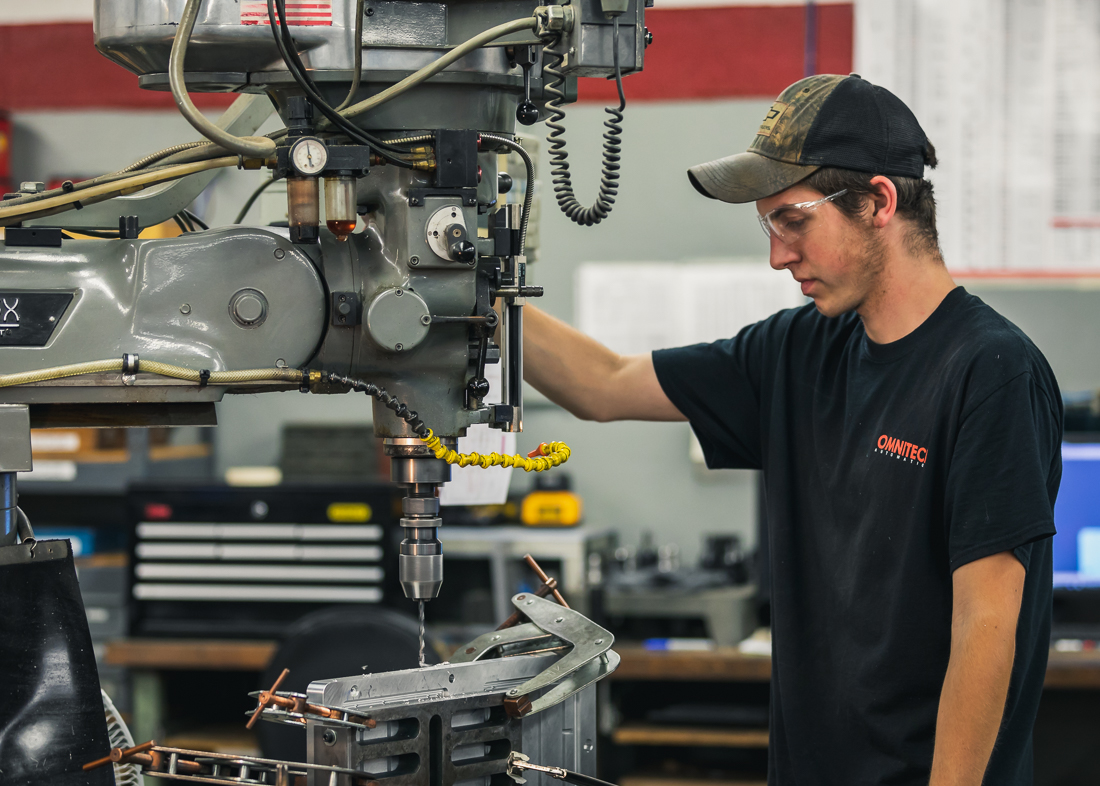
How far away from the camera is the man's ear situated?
1.34m

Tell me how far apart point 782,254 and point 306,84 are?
0.64 metres

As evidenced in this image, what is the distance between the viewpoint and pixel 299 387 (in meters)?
1.06

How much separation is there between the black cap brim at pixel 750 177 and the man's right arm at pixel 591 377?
312mm

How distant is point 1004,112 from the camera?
307cm

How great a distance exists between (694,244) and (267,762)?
2.52 metres

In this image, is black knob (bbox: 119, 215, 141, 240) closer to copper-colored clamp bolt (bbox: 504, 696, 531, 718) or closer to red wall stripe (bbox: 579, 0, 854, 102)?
copper-colored clamp bolt (bbox: 504, 696, 531, 718)

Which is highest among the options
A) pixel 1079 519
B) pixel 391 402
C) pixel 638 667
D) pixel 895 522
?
pixel 391 402

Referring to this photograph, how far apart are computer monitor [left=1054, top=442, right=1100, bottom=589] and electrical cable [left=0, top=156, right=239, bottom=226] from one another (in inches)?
93.0

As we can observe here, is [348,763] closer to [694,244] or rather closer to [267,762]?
[267,762]

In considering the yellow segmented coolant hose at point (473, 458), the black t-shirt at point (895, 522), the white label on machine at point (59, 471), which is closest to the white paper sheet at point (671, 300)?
the white label on machine at point (59, 471)

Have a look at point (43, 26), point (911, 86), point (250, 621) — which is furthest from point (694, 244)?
point (43, 26)

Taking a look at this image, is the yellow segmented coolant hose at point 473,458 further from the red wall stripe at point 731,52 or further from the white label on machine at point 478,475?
the red wall stripe at point 731,52

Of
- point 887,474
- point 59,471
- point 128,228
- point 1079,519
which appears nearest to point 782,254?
point 887,474

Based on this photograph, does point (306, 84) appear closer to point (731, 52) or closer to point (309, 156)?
point (309, 156)
